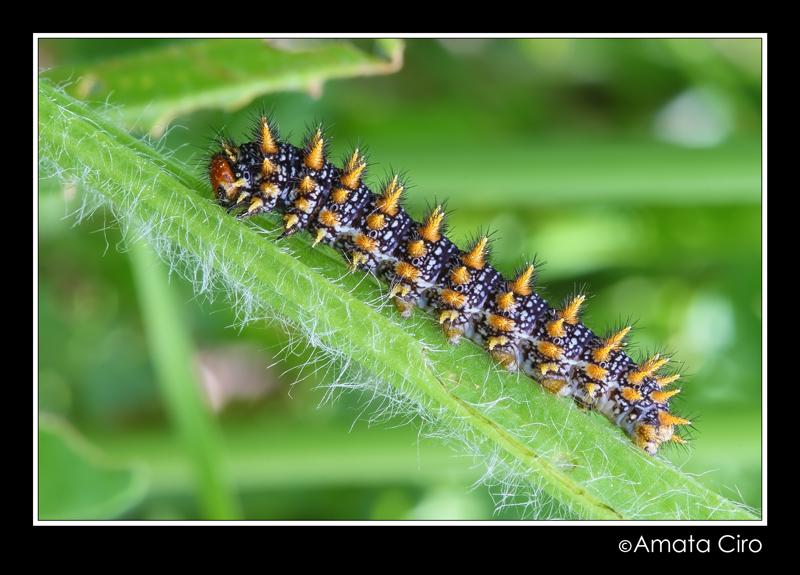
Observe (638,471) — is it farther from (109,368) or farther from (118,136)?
(109,368)

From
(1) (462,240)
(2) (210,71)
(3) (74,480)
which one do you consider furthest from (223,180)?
(1) (462,240)

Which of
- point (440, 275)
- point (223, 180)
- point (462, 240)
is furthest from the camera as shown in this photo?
point (462, 240)

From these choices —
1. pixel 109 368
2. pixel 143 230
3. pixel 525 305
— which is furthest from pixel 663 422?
pixel 109 368

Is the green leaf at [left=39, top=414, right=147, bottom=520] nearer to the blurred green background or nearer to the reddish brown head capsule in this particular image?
the blurred green background

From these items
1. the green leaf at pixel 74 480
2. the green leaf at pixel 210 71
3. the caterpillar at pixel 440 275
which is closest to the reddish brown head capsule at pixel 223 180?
the caterpillar at pixel 440 275

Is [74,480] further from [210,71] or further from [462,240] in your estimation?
[462,240]

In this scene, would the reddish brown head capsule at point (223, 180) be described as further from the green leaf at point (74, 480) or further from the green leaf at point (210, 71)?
the green leaf at point (74, 480)
